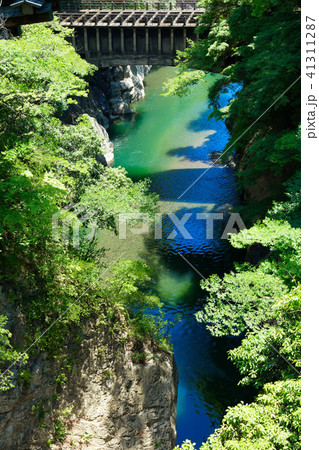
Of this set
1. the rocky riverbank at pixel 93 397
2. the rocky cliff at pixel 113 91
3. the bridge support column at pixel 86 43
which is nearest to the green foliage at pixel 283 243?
the rocky riverbank at pixel 93 397

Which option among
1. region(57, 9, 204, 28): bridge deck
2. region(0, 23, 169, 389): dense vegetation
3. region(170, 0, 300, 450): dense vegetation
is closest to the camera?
region(170, 0, 300, 450): dense vegetation

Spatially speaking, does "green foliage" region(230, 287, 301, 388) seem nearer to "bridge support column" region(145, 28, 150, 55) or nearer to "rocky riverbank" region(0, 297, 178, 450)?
"rocky riverbank" region(0, 297, 178, 450)

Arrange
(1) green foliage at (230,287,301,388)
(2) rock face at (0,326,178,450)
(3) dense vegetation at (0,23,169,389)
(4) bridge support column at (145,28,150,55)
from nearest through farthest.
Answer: (1) green foliage at (230,287,301,388)
(3) dense vegetation at (0,23,169,389)
(2) rock face at (0,326,178,450)
(4) bridge support column at (145,28,150,55)

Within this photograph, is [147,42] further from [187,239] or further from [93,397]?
[93,397]

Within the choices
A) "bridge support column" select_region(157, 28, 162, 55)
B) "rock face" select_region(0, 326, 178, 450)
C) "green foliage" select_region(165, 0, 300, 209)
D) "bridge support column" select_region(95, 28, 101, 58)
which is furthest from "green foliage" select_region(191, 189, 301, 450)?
"bridge support column" select_region(95, 28, 101, 58)

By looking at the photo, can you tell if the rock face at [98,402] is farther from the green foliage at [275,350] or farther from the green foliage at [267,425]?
the green foliage at [267,425]
